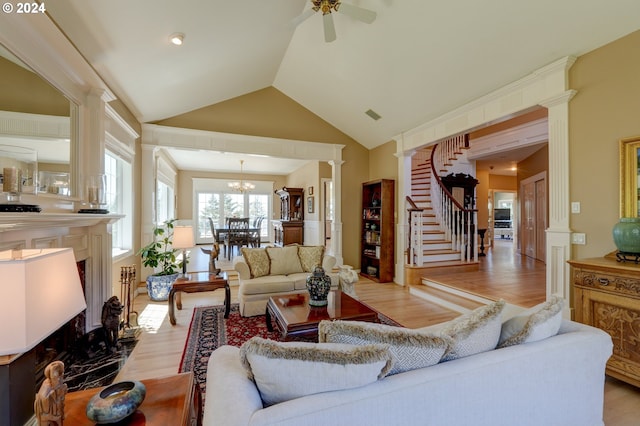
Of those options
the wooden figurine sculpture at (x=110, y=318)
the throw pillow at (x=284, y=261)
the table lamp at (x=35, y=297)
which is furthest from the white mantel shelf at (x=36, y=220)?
the throw pillow at (x=284, y=261)

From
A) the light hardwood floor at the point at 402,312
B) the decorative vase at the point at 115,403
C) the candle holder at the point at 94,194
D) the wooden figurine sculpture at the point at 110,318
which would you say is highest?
the candle holder at the point at 94,194

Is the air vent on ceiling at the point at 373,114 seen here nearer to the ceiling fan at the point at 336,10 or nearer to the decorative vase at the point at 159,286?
the ceiling fan at the point at 336,10

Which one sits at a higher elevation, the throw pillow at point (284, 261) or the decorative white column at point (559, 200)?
the decorative white column at point (559, 200)

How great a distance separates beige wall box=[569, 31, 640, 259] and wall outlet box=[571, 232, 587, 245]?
0.03 m

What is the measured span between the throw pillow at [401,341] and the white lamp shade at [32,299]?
3.03 feet

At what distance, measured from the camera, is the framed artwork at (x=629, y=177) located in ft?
7.79

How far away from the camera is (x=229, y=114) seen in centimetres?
523

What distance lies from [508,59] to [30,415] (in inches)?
185

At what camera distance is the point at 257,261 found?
380 cm

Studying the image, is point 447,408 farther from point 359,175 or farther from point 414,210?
point 359,175

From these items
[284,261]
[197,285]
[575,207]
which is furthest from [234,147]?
[575,207]

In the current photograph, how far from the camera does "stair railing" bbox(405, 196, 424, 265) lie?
196 inches

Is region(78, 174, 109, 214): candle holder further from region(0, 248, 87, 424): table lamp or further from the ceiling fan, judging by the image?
the ceiling fan

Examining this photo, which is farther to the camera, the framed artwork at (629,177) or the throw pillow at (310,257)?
the throw pillow at (310,257)
